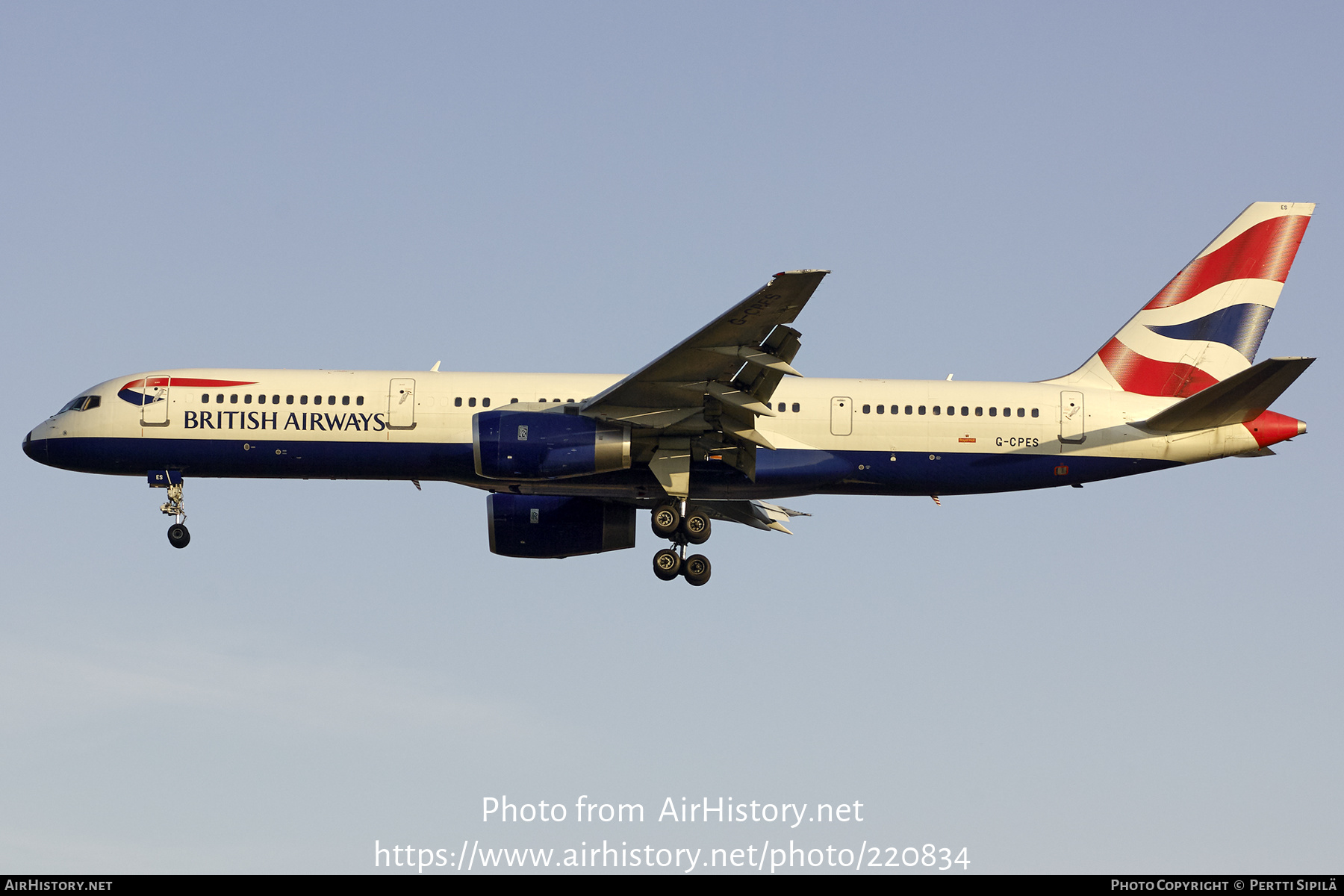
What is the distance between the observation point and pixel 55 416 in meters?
38.3

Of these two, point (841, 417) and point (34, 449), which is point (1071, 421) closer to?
point (841, 417)

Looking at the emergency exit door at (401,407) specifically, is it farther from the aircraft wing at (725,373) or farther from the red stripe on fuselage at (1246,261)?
the red stripe on fuselage at (1246,261)

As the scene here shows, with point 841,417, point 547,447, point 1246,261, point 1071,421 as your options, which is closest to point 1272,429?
point 1071,421

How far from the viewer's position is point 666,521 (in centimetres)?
3666

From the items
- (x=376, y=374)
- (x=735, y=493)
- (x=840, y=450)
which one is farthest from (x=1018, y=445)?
(x=376, y=374)

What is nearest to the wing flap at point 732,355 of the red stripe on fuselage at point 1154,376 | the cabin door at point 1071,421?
the cabin door at point 1071,421

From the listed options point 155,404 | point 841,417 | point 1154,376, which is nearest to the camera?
point 841,417

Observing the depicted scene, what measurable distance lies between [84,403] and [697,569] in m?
15.6

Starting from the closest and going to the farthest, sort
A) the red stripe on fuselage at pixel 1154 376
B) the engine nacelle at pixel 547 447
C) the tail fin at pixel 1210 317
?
the engine nacelle at pixel 547 447 < the red stripe on fuselage at pixel 1154 376 < the tail fin at pixel 1210 317

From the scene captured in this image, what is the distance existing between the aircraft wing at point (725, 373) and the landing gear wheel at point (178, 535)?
1096cm

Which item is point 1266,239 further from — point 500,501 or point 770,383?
point 500,501

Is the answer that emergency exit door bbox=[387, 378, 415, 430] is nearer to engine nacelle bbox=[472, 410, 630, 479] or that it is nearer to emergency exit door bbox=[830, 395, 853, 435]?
engine nacelle bbox=[472, 410, 630, 479]

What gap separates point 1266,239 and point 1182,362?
4.19m

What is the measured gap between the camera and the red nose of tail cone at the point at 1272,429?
3556 cm
